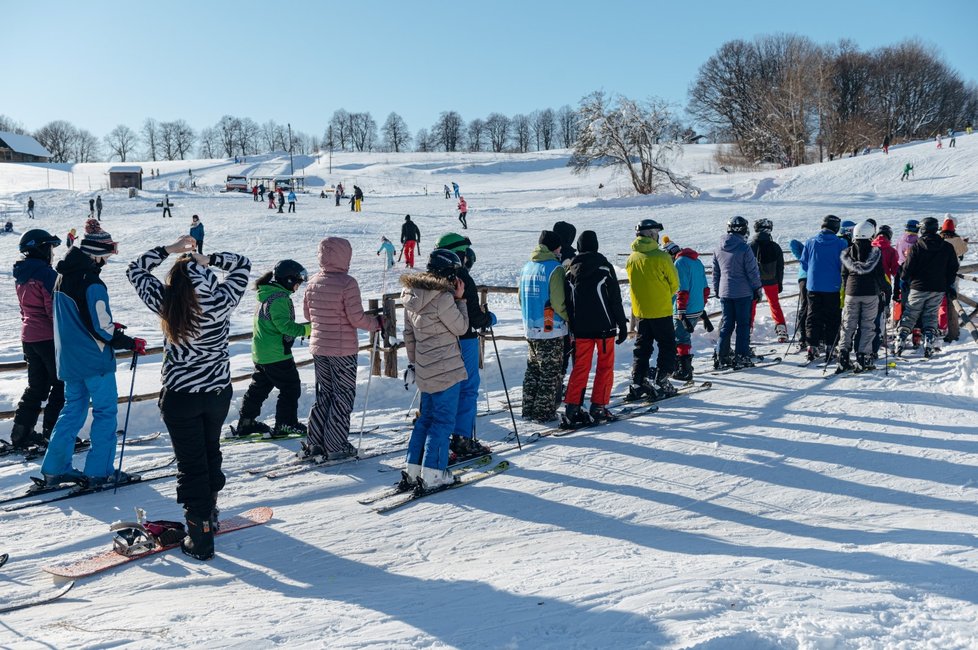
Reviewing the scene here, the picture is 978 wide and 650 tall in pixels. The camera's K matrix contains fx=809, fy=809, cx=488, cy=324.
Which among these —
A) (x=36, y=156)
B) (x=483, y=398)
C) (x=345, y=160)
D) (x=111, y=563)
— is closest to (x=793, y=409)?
(x=483, y=398)

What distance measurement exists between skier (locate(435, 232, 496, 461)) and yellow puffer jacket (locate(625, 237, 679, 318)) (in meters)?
2.29

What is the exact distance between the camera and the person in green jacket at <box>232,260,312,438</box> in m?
7.12

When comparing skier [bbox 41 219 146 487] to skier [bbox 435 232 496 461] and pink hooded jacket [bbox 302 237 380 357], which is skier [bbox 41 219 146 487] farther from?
skier [bbox 435 232 496 461]

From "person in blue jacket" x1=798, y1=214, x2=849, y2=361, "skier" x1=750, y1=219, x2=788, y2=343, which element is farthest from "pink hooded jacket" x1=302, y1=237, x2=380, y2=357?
"skier" x1=750, y1=219, x2=788, y2=343

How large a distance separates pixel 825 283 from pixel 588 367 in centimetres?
383

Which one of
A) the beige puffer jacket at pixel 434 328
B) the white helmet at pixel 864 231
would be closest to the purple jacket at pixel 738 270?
the white helmet at pixel 864 231

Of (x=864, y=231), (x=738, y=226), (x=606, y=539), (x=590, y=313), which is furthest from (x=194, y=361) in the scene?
(x=864, y=231)

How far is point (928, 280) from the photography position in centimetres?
988

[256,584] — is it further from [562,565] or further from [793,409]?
[793,409]

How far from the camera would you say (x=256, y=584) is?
174 inches

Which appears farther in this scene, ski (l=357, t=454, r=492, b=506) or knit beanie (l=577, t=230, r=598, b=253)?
knit beanie (l=577, t=230, r=598, b=253)

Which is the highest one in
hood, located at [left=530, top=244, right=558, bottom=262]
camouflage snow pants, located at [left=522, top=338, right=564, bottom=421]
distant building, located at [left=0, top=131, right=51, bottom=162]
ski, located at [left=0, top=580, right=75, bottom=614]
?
distant building, located at [left=0, top=131, right=51, bottom=162]

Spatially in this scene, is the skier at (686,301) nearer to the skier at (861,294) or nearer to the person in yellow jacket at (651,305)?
the person in yellow jacket at (651,305)

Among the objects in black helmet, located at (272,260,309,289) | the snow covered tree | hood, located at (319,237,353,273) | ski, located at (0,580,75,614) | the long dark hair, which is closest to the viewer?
ski, located at (0,580,75,614)
